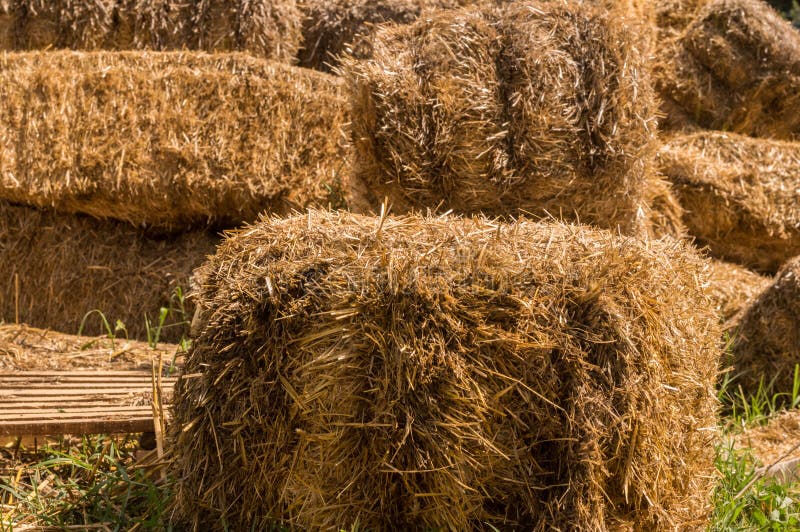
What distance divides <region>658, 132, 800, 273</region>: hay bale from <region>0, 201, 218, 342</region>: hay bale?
245 cm

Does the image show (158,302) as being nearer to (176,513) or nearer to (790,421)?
(176,513)

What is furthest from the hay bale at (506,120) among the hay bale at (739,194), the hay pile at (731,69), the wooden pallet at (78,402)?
the hay pile at (731,69)

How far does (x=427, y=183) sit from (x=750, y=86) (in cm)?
288

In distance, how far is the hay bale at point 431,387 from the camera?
2.21m

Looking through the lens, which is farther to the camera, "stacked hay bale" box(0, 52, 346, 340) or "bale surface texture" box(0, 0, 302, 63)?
"bale surface texture" box(0, 0, 302, 63)

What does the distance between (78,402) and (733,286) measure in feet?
10.2

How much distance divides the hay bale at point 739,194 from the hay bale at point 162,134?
72.4 inches

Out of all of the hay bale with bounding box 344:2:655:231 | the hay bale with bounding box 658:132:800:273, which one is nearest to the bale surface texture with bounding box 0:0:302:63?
the hay bale with bounding box 344:2:655:231

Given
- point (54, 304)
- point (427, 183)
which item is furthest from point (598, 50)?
point (54, 304)

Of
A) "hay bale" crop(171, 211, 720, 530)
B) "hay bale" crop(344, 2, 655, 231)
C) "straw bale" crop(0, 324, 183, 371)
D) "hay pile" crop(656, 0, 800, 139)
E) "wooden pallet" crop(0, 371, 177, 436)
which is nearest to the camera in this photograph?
"hay bale" crop(171, 211, 720, 530)

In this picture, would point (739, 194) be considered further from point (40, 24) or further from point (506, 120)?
point (40, 24)

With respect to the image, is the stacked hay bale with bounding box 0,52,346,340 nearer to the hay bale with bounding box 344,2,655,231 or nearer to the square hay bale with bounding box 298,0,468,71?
the square hay bale with bounding box 298,0,468,71

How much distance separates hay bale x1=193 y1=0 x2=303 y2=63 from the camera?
4.98 meters

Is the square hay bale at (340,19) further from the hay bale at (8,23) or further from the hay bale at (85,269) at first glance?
the hay bale at (8,23)
